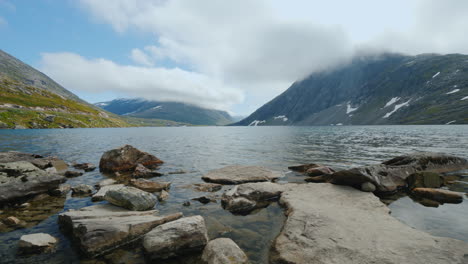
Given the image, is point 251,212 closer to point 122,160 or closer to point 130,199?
point 130,199

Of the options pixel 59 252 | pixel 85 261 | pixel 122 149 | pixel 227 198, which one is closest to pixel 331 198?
pixel 227 198

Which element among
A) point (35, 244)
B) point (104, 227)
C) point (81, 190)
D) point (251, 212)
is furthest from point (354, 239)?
point (81, 190)

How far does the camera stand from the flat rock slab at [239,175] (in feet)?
59.9

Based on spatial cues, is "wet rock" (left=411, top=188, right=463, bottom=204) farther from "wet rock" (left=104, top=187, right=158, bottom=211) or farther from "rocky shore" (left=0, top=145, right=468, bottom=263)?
"wet rock" (left=104, top=187, right=158, bottom=211)

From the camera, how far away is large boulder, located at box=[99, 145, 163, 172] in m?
22.9

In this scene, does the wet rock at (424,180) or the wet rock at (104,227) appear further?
the wet rock at (424,180)

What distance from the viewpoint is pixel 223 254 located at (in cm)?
704

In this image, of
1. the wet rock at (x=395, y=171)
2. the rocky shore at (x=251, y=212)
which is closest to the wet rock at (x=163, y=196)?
the rocky shore at (x=251, y=212)

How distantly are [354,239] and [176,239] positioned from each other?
255 inches

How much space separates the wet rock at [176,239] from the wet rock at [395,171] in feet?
37.5

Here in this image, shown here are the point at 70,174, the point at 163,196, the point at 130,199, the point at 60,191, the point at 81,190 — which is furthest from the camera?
the point at 70,174

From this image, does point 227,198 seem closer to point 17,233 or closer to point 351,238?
point 351,238

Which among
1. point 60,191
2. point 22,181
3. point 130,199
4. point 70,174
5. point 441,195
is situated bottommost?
point 70,174

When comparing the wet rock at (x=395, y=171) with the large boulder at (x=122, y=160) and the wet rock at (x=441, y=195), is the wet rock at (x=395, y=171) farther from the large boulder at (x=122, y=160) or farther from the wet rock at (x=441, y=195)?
the large boulder at (x=122, y=160)
